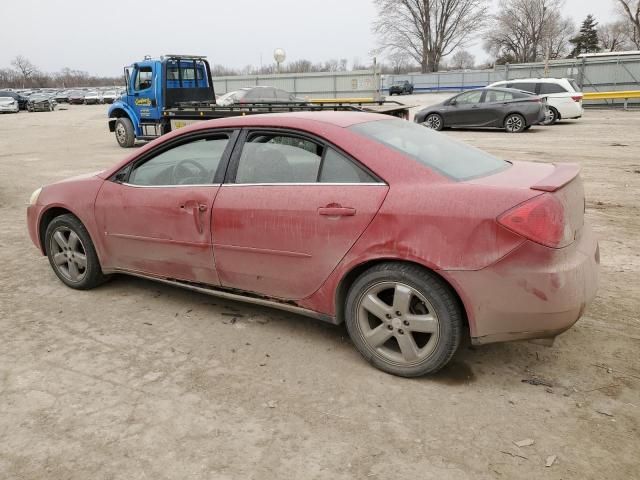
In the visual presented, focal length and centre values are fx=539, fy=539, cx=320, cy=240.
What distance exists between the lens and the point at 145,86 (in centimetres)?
1573

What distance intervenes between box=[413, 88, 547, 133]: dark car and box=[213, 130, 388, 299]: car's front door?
1527 cm

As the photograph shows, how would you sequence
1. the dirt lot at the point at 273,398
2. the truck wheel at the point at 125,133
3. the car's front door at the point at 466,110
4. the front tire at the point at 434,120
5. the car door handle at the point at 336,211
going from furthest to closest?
the front tire at the point at 434,120 < the car's front door at the point at 466,110 < the truck wheel at the point at 125,133 < the car door handle at the point at 336,211 < the dirt lot at the point at 273,398

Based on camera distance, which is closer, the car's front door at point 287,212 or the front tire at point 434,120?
the car's front door at point 287,212

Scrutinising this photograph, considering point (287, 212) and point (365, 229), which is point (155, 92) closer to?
point (287, 212)

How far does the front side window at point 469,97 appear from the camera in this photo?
17906 millimetres

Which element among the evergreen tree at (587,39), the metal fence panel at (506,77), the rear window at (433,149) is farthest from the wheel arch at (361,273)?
the evergreen tree at (587,39)

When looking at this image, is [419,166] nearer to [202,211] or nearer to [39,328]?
[202,211]

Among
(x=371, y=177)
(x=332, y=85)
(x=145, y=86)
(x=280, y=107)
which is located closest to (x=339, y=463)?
(x=371, y=177)

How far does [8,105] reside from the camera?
1529 inches

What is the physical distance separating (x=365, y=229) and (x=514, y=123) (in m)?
16.2

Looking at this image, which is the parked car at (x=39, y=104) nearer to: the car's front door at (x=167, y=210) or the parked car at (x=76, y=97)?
the parked car at (x=76, y=97)

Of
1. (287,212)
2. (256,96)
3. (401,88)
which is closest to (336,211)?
(287,212)

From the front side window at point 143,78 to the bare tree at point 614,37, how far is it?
77.2 meters

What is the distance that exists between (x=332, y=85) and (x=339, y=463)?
2913 centimetres
